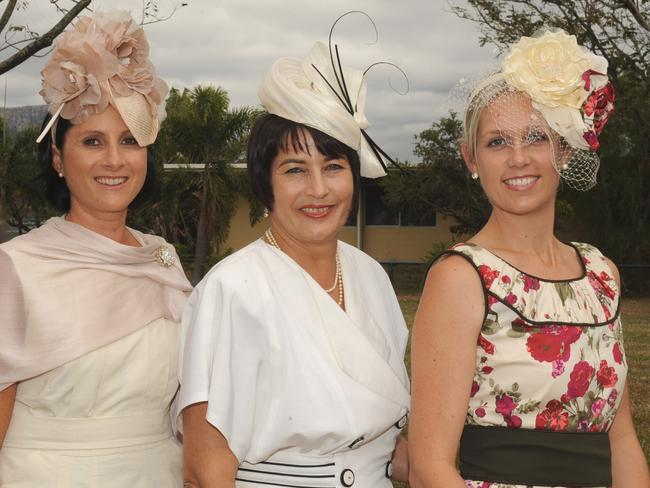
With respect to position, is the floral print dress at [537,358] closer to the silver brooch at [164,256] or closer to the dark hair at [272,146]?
the dark hair at [272,146]

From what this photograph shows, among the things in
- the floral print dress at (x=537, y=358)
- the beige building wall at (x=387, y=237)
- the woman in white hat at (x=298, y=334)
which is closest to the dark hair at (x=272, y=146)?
the woman in white hat at (x=298, y=334)

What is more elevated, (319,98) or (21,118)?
(21,118)

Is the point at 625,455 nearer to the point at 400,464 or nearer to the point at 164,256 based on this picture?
the point at 400,464

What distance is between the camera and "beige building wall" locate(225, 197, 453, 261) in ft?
91.2

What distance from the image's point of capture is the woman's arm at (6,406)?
304cm

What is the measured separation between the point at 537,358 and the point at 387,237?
2556 cm

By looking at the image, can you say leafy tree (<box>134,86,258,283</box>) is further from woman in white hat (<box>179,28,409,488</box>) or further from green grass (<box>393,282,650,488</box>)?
woman in white hat (<box>179,28,409,488</box>)

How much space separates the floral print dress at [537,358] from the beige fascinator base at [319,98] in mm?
525

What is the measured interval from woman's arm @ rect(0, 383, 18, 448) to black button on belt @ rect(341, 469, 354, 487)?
1238mm

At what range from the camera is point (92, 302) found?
10.3ft

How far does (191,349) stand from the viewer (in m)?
2.62

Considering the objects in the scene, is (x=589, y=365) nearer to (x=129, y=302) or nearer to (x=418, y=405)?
(x=418, y=405)

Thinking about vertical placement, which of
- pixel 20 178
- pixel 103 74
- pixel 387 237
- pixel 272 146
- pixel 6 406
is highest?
pixel 103 74

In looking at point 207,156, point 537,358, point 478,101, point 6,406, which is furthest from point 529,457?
point 207,156
